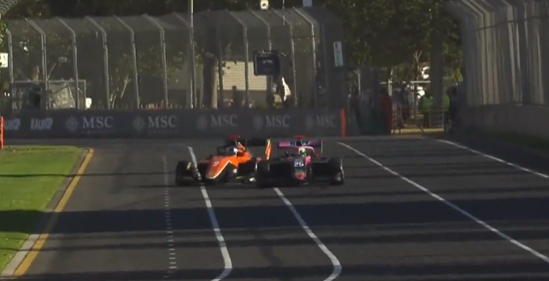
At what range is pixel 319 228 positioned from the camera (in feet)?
62.4

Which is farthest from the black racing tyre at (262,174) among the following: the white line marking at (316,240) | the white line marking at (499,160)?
the white line marking at (499,160)

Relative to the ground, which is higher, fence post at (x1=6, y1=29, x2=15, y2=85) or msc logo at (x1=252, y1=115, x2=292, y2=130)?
fence post at (x1=6, y1=29, x2=15, y2=85)

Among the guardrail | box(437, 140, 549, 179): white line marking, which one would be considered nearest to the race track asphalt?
box(437, 140, 549, 179): white line marking

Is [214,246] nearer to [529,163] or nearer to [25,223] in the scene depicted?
[25,223]

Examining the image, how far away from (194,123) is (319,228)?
25712 millimetres

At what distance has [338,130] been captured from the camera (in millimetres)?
44469

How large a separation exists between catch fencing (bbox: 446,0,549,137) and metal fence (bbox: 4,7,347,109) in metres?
5.00

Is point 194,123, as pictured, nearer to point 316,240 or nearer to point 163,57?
point 163,57

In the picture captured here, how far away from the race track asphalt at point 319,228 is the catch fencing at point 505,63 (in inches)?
165

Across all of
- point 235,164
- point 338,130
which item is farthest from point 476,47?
point 235,164

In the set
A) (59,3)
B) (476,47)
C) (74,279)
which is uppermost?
(59,3)

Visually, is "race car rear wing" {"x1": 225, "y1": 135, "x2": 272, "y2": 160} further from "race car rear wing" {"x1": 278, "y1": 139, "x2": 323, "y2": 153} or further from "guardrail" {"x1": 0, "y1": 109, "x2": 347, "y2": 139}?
"guardrail" {"x1": 0, "y1": 109, "x2": 347, "y2": 139}

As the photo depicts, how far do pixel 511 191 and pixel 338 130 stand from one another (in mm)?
21018

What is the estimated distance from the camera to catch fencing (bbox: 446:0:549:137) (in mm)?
34312
